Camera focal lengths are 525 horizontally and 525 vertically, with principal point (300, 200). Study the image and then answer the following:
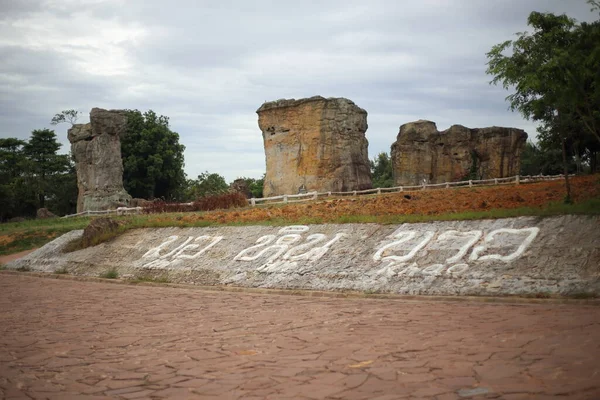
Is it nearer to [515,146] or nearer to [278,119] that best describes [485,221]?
[278,119]

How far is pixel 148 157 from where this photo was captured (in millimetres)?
49156

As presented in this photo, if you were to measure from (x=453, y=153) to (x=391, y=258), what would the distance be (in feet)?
112

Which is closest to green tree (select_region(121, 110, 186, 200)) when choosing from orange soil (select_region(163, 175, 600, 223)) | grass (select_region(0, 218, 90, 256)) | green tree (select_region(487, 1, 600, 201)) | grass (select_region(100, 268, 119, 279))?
grass (select_region(0, 218, 90, 256))

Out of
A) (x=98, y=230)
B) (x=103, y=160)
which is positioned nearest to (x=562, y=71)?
(x=98, y=230)

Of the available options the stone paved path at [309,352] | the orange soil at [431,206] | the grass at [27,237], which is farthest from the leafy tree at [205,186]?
the stone paved path at [309,352]

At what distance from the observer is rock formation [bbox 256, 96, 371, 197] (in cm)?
3338

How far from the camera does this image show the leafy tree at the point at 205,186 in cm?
5001

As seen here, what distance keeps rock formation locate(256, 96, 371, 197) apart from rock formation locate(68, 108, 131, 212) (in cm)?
1201

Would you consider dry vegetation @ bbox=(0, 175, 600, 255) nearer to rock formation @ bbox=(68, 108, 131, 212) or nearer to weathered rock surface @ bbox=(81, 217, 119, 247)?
weathered rock surface @ bbox=(81, 217, 119, 247)

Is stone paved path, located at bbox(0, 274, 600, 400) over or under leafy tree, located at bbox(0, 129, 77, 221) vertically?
under

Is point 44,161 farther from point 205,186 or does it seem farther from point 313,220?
point 313,220

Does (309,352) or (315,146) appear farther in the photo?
(315,146)

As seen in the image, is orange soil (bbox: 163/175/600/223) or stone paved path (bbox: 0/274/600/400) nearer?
stone paved path (bbox: 0/274/600/400)

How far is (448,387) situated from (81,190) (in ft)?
134
